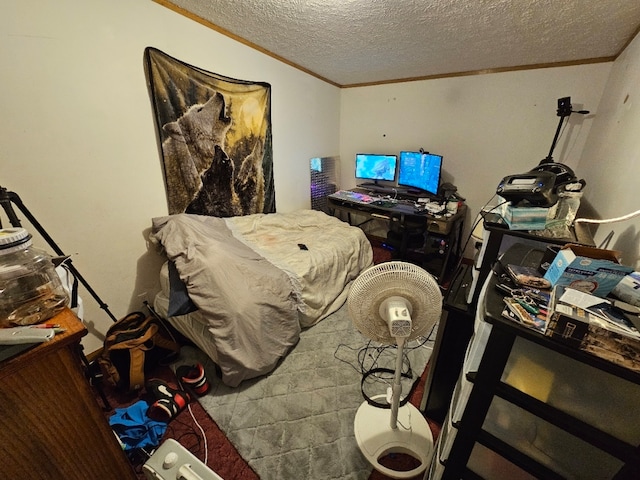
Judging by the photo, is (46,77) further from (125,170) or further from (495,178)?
(495,178)

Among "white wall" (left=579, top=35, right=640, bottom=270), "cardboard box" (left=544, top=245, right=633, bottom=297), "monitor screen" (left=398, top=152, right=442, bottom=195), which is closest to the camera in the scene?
"cardboard box" (left=544, top=245, right=633, bottom=297)

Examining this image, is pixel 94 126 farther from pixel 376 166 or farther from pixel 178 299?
pixel 376 166

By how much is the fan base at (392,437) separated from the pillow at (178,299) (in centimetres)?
108

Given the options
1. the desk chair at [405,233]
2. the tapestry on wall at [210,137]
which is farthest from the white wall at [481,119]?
the tapestry on wall at [210,137]

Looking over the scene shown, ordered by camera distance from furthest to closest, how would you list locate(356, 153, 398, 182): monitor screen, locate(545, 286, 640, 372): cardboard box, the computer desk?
locate(356, 153, 398, 182): monitor screen
the computer desk
locate(545, 286, 640, 372): cardboard box

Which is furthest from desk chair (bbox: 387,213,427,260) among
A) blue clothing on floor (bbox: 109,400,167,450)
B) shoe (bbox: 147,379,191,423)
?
blue clothing on floor (bbox: 109,400,167,450)

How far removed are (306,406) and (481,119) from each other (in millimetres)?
3078

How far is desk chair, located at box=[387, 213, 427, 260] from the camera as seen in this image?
8.21 ft

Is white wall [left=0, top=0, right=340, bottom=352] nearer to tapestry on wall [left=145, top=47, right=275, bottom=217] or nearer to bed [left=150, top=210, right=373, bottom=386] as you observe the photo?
tapestry on wall [left=145, top=47, right=275, bottom=217]

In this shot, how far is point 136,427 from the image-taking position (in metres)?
1.25

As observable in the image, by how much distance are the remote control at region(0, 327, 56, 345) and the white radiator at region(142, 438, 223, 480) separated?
0.46m

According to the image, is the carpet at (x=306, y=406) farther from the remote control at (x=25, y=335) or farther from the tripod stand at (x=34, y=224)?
the remote control at (x=25, y=335)

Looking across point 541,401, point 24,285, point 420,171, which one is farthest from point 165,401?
point 420,171

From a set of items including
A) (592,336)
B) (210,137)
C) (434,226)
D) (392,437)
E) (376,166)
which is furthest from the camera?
(376,166)
